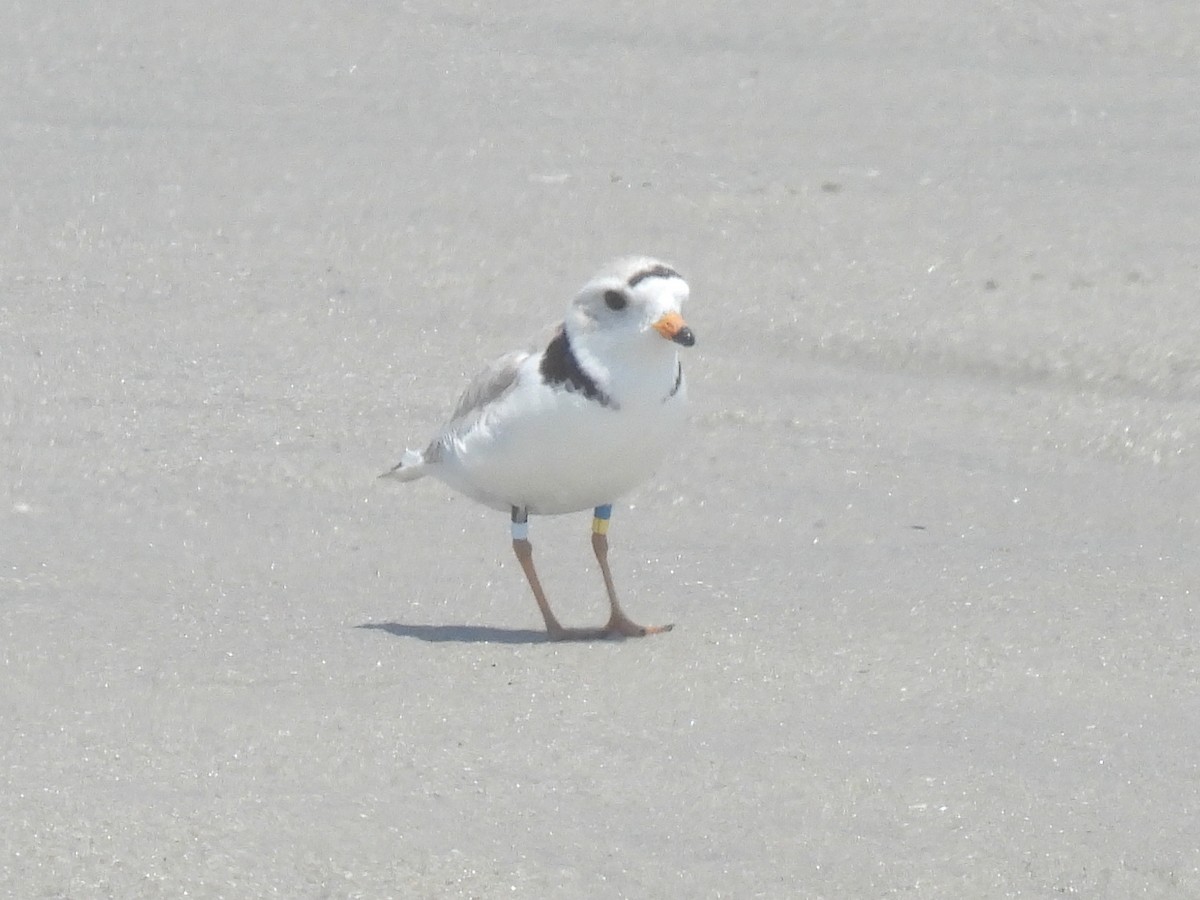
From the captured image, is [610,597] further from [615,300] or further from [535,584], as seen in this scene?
[615,300]

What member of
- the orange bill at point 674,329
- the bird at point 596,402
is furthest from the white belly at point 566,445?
the orange bill at point 674,329

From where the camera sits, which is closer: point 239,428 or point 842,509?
point 842,509

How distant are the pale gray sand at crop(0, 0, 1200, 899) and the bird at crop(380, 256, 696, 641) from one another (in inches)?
15.1

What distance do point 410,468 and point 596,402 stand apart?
929 mm

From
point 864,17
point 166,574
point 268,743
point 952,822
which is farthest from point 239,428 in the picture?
point 864,17

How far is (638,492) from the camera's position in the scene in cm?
689

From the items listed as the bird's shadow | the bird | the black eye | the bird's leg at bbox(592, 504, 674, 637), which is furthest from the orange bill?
the bird's shadow

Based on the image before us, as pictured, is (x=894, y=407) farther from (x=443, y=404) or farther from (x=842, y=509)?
(x=443, y=404)

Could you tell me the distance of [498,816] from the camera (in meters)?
4.39

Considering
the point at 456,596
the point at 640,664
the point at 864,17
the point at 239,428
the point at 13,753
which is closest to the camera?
the point at 13,753

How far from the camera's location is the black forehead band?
5.42 metres

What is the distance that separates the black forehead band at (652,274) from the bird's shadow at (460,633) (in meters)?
0.91

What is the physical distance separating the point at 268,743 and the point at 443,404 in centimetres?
274

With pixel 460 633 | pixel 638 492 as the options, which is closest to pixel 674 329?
pixel 460 633
